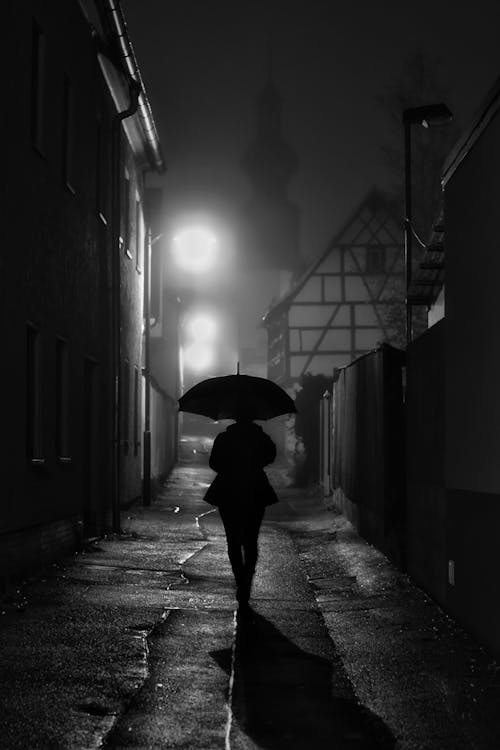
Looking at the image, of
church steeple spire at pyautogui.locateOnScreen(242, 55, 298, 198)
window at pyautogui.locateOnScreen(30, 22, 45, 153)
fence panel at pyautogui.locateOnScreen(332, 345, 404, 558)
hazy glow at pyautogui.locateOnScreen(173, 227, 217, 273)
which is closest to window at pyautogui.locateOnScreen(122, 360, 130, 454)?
fence panel at pyautogui.locateOnScreen(332, 345, 404, 558)

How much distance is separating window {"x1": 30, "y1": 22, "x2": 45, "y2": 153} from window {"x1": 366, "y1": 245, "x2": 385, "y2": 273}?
3426 centimetres

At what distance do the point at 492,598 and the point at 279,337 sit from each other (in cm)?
4689

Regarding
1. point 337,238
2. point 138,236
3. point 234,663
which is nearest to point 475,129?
point 234,663

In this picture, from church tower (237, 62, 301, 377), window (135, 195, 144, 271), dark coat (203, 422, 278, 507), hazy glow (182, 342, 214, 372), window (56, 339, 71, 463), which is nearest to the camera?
dark coat (203, 422, 278, 507)

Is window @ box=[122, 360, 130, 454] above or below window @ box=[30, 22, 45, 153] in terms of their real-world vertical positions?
below

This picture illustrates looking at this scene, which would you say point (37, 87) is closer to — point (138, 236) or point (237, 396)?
point (237, 396)

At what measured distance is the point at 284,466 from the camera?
46.2m

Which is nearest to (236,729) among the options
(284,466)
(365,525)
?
(365,525)

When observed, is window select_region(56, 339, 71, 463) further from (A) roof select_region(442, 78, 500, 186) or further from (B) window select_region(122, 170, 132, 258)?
(B) window select_region(122, 170, 132, 258)

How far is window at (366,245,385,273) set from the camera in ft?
155

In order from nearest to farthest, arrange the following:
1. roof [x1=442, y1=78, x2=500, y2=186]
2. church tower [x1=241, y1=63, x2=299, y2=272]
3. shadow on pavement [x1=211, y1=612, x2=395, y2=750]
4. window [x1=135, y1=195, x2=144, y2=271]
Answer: shadow on pavement [x1=211, y1=612, x2=395, y2=750]
roof [x1=442, y1=78, x2=500, y2=186]
window [x1=135, y1=195, x2=144, y2=271]
church tower [x1=241, y1=63, x2=299, y2=272]

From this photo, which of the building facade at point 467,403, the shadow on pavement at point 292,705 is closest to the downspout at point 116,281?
the building facade at point 467,403

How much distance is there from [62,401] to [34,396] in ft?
6.08

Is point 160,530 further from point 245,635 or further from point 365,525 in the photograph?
point 245,635
